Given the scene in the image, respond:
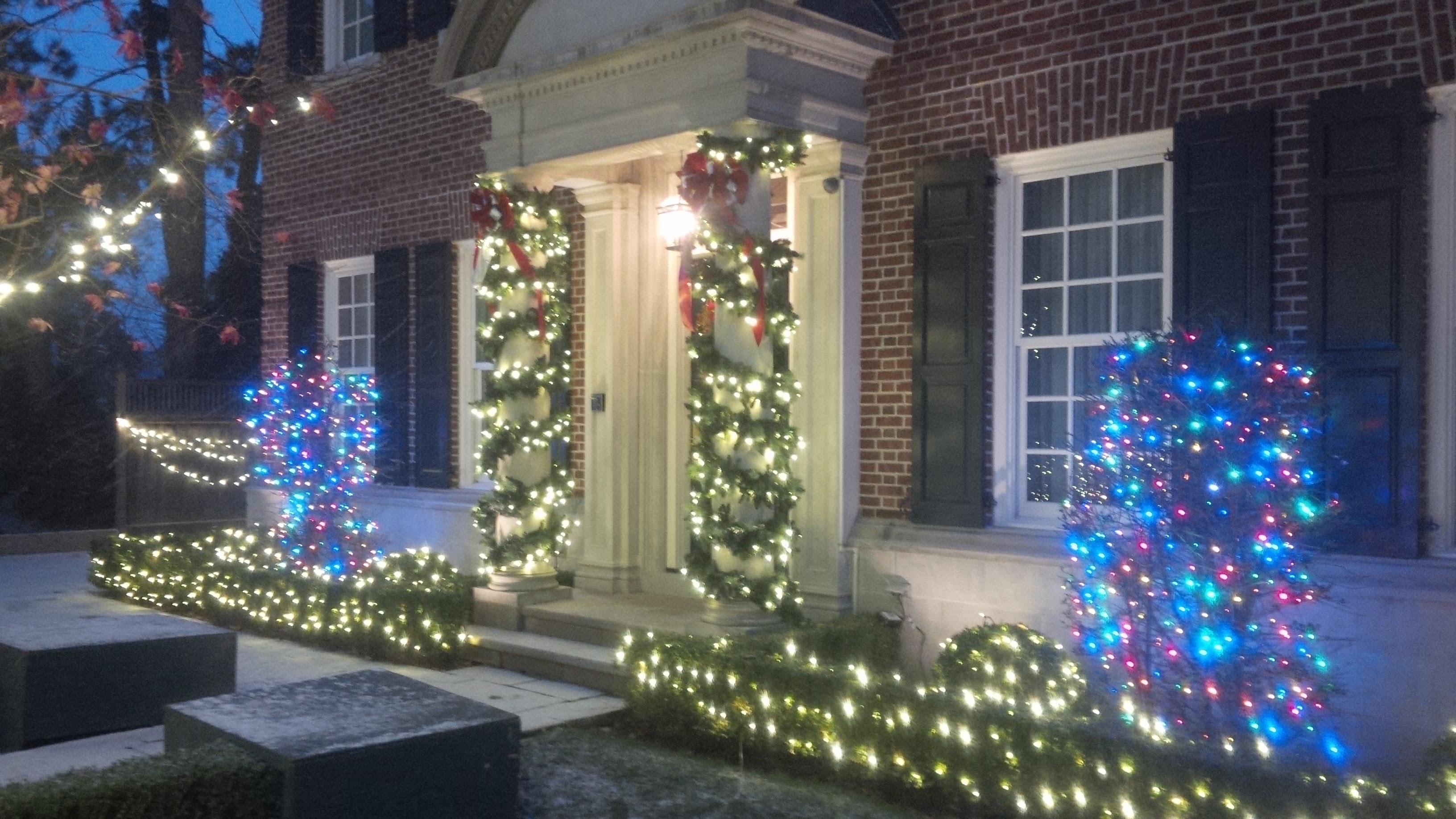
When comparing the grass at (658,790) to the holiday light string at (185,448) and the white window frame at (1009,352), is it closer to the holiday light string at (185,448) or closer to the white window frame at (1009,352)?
the white window frame at (1009,352)

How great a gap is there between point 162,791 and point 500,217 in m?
5.56

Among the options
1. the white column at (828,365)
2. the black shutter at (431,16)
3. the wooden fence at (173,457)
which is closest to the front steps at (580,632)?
the white column at (828,365)

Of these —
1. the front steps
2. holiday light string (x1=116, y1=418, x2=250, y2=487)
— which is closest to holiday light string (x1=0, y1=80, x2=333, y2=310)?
the front steps

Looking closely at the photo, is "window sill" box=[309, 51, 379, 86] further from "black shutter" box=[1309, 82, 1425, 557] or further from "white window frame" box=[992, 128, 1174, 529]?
"black shutter" box=[1309, 82, 1425, 557]

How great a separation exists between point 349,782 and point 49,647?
3.01m

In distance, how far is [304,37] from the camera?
12578 millimetres

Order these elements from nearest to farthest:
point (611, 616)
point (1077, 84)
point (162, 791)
Result: point (162, 791) → point (1077, 84) → point (611, 616)

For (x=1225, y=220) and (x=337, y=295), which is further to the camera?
(x=337, y=295)

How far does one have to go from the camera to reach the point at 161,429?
642 inches

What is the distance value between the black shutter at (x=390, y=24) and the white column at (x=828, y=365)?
5.16m

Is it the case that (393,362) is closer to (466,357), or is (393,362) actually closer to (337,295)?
(466,357)

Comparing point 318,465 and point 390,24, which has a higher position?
point 390,24

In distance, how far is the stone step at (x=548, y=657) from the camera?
25.7 feet

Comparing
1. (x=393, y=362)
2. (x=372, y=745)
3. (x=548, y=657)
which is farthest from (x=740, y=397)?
(x=393, y=362)
